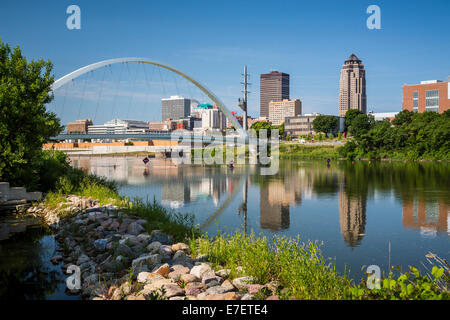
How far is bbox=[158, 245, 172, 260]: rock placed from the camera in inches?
298

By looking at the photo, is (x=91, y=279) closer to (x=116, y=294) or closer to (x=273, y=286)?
(x=116, y=294)

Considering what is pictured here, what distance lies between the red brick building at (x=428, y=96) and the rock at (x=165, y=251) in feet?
348

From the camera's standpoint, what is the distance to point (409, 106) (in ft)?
339

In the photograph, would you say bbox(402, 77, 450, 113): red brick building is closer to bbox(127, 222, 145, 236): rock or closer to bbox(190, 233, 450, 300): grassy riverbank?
bbox(190, 233, 450, 300): grassy riverbank

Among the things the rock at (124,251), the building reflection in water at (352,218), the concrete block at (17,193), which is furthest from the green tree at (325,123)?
the rock at (124,251)

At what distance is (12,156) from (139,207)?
15.4 ft

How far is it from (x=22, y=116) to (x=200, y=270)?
9967 millimetres

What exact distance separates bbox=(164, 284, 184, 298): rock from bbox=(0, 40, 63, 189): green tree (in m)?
9.37

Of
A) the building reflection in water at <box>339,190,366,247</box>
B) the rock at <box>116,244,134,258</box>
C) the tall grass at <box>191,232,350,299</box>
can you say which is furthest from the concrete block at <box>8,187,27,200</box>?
the building reflection in water at <box>339,190,366,247</box>

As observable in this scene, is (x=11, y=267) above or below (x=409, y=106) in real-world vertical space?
below

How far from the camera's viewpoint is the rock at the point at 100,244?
28.2 feet
